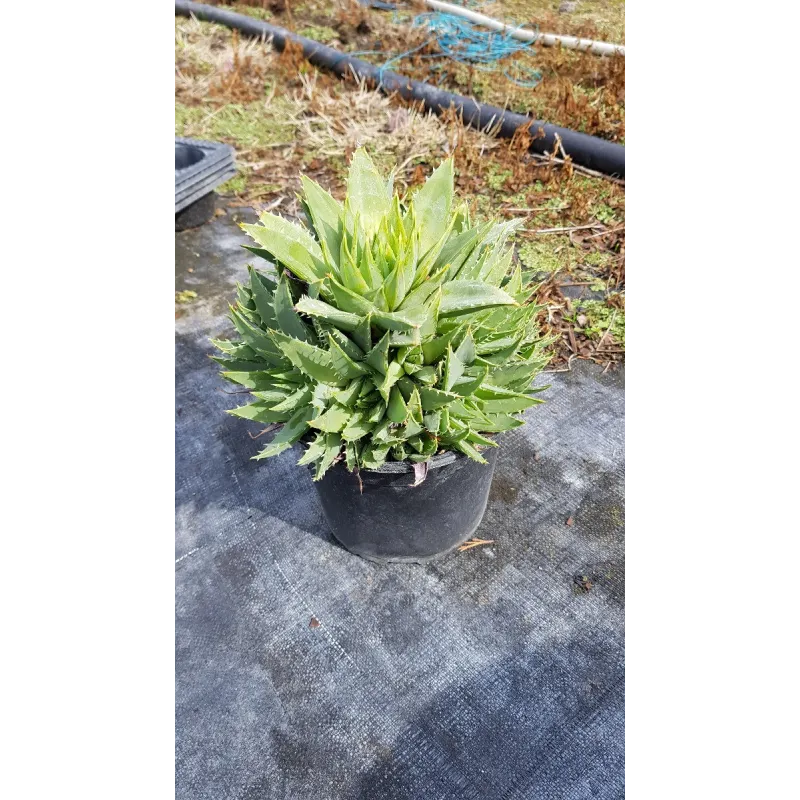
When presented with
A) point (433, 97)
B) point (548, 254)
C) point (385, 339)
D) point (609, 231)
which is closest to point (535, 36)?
point (433, 97)

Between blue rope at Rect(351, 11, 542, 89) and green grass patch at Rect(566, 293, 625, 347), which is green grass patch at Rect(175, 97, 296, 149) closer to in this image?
blue rope at Rect(351, 11, 542, 89)

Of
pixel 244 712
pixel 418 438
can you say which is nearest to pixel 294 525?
pixel 244 712

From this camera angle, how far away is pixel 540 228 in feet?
12.5

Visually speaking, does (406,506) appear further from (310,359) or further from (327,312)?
(327,312)

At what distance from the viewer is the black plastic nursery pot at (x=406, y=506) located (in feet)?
6.04

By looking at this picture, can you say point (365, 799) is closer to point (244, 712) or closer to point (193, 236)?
point (244, 712)

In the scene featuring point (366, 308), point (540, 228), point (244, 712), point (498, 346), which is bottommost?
point (244, 712)

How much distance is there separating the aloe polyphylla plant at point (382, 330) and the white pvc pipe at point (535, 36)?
460cm

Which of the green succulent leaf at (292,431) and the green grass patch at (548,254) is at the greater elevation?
the green succulent leaf at (292,431)

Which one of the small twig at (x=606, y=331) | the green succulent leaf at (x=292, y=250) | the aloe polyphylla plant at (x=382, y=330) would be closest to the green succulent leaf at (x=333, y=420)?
the aloe polyphylla plant at (x=382, y=330)

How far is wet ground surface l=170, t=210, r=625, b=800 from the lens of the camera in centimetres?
168

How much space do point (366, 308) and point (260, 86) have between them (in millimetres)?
5154

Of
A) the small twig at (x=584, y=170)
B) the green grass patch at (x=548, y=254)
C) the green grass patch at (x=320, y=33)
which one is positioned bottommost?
the green grass patch at (x=548, y=254)

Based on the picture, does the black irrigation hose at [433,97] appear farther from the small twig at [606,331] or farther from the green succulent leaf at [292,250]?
the green succulent leaf at [292,250]
